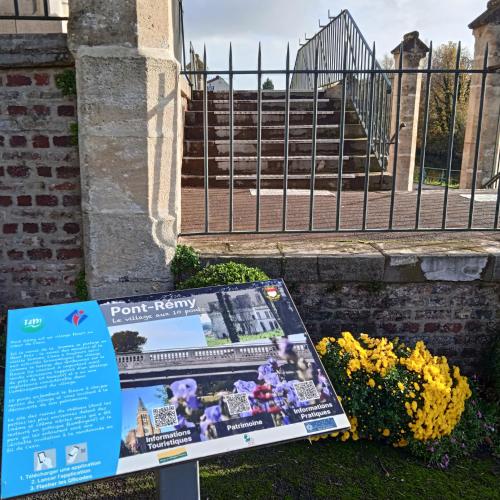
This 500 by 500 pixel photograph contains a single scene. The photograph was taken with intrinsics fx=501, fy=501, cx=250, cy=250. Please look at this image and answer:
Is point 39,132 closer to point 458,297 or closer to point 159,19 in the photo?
point 159,19

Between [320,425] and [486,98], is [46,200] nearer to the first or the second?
[320,425]

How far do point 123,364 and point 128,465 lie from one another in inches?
16.4

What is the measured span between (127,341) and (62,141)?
173 cm

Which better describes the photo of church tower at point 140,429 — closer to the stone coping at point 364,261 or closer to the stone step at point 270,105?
the stone coping at point 364,261

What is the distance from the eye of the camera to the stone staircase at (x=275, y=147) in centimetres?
675

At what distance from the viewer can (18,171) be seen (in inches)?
129

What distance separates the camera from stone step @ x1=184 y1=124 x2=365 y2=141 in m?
7.24

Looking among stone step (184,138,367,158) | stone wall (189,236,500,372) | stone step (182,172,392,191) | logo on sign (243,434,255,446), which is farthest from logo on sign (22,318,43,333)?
stone step (184,138,367,158)

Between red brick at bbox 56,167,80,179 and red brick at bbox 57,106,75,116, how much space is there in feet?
1.12

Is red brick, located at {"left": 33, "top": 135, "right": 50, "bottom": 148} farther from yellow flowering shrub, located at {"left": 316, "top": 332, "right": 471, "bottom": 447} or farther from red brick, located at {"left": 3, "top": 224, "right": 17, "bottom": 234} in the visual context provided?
yellow flowering shrub, located at {"left": 316, "top": 332, "right": 471, "bottom": 447}

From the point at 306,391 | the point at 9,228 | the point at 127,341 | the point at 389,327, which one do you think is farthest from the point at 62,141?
the point at 389,327

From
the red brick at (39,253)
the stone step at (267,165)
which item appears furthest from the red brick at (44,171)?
the stone step at (267,165)

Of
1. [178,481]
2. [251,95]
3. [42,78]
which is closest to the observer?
[178,481]

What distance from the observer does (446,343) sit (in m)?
3.71
